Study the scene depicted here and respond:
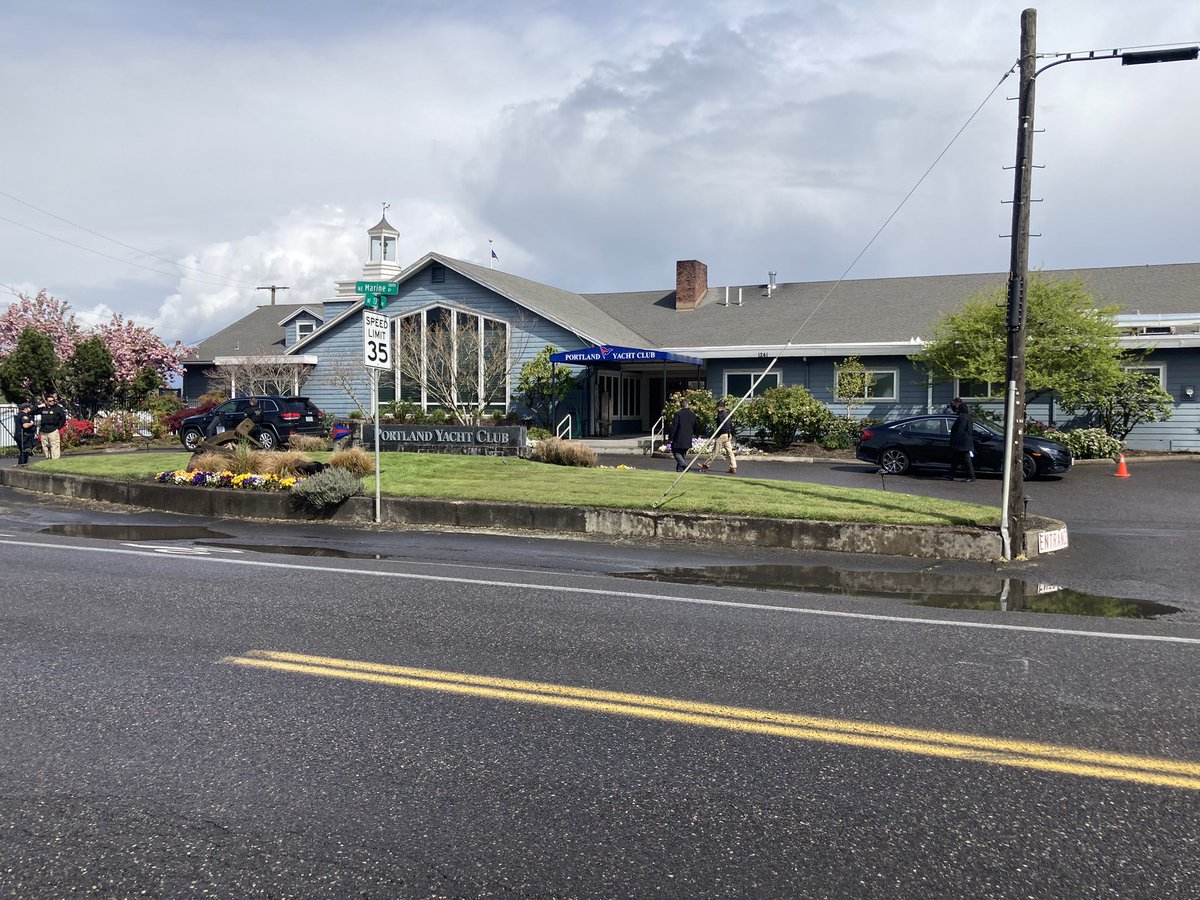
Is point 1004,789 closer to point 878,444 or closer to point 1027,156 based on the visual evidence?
point 1027,156

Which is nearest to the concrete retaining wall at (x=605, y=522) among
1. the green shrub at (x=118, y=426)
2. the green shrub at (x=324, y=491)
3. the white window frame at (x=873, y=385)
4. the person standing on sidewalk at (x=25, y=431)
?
the green shrub at (x=324, y=491)

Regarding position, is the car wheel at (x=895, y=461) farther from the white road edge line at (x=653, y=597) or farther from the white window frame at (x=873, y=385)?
the white road edge line at (x=653, y=597)

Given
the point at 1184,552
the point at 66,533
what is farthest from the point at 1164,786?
the point at 66,533

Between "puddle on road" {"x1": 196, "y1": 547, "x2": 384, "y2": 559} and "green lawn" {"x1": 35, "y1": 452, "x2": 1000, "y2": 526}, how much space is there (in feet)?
11.0

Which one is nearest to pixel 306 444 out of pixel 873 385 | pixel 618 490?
pixel 618 490

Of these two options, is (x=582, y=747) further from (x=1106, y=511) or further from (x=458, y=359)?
(x=458, y=359)

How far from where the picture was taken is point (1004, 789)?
4285mm

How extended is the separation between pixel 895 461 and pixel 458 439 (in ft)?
30.9

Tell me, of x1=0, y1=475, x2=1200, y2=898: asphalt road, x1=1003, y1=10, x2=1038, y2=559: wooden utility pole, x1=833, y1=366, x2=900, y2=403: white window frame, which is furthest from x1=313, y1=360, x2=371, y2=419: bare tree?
x1=0, y1=475, x2=1200, y2=898: asphalt road

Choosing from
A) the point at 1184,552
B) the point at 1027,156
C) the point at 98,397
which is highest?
the point at 1027,156

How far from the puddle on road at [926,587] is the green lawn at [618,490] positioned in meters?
2.02

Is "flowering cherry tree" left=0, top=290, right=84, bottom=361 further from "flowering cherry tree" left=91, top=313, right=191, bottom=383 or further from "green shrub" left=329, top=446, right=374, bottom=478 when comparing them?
"green shrub" left=329, top=446, right=374, bottom=478

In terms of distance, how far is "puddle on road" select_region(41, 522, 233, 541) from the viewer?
12891 mm

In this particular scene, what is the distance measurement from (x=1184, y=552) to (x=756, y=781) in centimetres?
994
